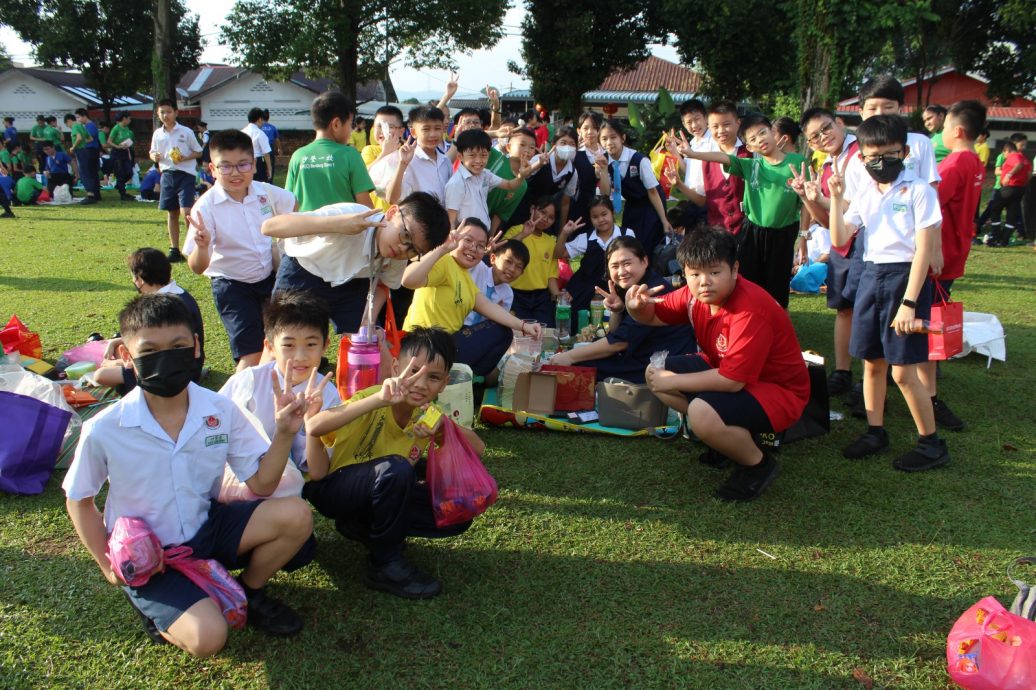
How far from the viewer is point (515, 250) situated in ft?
18.7

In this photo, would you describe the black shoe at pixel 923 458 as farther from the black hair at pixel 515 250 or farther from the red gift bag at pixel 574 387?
the black hair at pixel 515 250

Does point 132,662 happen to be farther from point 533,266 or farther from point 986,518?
point 533,266

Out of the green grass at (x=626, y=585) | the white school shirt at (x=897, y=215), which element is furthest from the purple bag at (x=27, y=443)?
the white school shirt at (x=897, y=215)

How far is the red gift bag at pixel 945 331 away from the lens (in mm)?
3986

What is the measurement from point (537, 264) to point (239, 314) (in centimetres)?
276

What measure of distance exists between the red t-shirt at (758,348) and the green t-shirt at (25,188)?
51.5 ft

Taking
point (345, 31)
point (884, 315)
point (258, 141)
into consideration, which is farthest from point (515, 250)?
point (345, 31)

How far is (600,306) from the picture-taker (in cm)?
616

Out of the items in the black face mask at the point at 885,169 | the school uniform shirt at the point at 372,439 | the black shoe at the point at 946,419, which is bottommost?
the black shoe at the point at 946,419

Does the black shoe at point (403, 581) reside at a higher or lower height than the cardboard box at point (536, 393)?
lower

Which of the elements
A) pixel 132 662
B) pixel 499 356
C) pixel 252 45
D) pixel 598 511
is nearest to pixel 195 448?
pixel 132 662

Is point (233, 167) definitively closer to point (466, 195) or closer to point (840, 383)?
point (466, 195)

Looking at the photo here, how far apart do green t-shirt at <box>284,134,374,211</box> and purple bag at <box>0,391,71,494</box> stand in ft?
6.91

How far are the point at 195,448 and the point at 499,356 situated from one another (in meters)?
2.80
